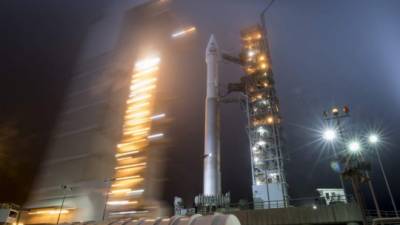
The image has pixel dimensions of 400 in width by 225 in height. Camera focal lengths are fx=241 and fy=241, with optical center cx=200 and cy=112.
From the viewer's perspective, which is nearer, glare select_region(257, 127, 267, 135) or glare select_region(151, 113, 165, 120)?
glare select_region(151, 113, 165, 120)

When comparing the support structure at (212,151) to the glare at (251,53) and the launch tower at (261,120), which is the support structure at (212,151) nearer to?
Answer: the launch tower at (261,120)

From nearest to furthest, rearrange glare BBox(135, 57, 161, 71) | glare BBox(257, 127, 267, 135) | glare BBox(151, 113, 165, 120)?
glare BBox(151, 113, 165, 120)
glare BBox(257, 127, 267, 135)
glare BBox(135, 57, 161, 71)

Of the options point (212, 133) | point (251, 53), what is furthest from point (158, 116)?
point (251, 53)

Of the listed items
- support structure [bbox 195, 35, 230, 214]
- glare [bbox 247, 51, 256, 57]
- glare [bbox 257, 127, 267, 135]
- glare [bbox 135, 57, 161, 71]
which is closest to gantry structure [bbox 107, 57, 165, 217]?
glare [bbox 135, 57, 161, 71]

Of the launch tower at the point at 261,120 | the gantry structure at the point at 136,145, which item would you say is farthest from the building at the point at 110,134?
the launch tower at the point at 261,120

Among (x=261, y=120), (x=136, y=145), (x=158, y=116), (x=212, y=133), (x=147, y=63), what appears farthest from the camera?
(x=147, y=63)

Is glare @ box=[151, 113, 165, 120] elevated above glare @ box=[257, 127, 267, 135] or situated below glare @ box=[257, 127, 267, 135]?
above

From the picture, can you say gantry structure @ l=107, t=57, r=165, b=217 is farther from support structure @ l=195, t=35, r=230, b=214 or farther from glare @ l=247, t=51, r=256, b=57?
glare @ l=247, t=51, r=256, b=57

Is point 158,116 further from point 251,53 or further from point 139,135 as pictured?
point 251,53

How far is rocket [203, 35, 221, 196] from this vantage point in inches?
1389

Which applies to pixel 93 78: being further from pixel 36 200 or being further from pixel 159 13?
pixel 36 200

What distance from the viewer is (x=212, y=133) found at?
40000 millimetres

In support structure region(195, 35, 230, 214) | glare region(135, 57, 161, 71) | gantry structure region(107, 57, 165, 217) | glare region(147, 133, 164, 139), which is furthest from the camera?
glare region(135, 57, 161, 71)

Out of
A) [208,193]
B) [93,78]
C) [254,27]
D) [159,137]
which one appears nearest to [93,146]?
[159,137]
